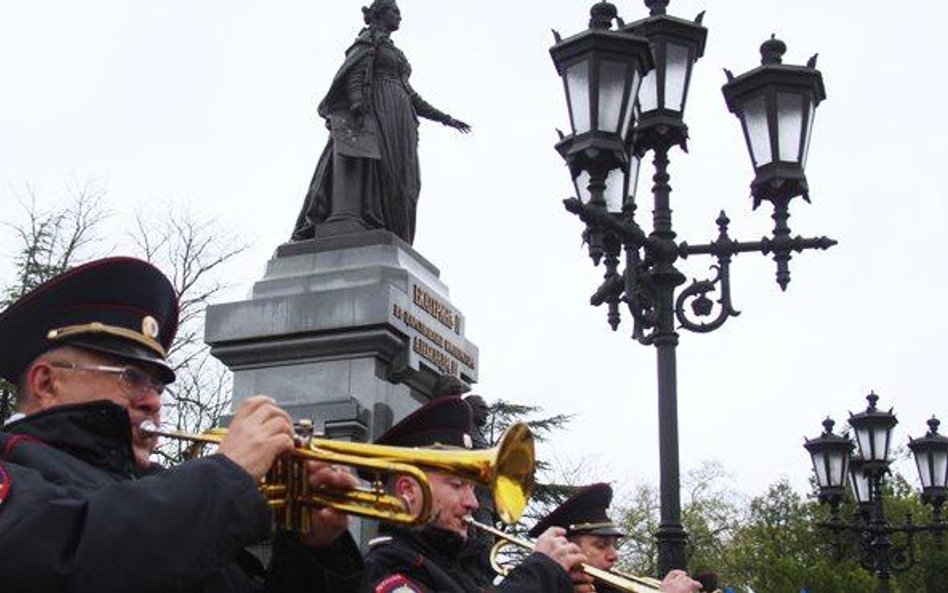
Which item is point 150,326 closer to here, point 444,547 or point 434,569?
point 434,569

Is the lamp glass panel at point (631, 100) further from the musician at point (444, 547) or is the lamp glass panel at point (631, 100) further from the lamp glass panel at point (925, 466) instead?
the lamp glass panel at point (925, 466)

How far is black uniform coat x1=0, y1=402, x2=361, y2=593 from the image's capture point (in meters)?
2.79

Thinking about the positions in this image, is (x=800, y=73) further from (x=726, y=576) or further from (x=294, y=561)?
(x=726, y=576)

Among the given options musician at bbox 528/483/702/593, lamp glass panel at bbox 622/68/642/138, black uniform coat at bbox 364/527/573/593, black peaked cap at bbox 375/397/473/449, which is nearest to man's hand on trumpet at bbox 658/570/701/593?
musician at bbox 528/483/702/593

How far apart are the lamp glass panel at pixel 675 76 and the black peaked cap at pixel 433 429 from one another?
3.48 metres

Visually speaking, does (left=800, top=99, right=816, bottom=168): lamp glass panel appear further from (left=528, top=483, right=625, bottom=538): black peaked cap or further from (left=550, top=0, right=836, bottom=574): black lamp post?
(left=528, top=483, right=625, bottom=538): black peaked cap

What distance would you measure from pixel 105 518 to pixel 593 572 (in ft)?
14.0

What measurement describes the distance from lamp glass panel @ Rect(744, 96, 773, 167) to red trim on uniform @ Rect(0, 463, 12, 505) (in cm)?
620

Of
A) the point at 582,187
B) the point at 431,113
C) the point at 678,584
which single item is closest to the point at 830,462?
the point at 431,113

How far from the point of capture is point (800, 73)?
834cm

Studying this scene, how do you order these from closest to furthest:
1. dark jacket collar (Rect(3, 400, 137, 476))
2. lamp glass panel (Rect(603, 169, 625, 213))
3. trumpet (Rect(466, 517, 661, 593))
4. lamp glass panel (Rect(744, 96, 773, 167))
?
dark jacket collar (Rect(3, 400, 137, 476)), trumpet (Rect(466, 517, 661, 593)), lamp glass panel (Rect(744, 96, 773, 167)), lamp glass panel (Rect(603, 169, 625, 213))

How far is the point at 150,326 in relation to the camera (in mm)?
3600

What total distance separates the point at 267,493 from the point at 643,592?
157 inches

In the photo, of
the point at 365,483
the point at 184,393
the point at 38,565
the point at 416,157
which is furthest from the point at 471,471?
the point at 184,393
